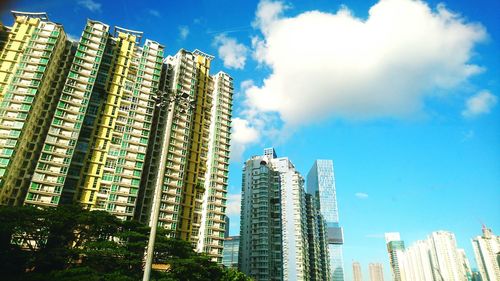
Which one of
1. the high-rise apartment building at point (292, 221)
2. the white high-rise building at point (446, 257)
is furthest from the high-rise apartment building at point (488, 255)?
the high-rise apartment building at point (292, 221)

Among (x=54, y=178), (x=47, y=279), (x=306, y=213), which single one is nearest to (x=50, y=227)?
(x=47, y=279)

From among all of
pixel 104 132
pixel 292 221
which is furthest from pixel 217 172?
pixel 292 221

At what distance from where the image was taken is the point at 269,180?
120 meters

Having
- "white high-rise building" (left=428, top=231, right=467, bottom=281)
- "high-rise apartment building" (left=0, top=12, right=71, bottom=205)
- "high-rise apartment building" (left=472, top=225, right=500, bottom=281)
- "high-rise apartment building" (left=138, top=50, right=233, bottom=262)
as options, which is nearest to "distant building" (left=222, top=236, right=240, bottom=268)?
"high-rise apartment building" (left=138, top=50, right=233, bottom=262)

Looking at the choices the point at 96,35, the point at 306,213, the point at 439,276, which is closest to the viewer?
the point at 96,35

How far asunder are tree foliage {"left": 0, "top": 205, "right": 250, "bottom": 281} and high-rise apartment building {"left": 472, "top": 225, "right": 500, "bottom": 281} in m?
179

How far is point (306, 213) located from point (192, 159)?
81.1 meters

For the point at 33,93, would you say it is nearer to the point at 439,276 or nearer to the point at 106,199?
the point at 106,199

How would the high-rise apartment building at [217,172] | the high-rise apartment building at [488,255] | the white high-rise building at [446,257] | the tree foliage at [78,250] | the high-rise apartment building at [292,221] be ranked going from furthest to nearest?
the white high-rise building at [446,257] < the high-rise apartment building at [488,255] < the high-rise apartment building at [292,221] < the high-rise apartment building at [217,172] < the tree foliage at [78,250]

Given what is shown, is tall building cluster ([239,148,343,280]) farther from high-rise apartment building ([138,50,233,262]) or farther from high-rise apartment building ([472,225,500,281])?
high-rise apartment building ([472,225,500,281])

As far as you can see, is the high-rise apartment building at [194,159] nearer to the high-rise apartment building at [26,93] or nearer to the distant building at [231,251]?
the high-rise apartment building at [26,93]

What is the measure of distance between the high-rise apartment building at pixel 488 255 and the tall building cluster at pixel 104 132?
163965 mm

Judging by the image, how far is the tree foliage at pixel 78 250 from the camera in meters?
39.8

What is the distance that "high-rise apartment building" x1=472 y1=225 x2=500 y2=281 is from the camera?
161750mm
